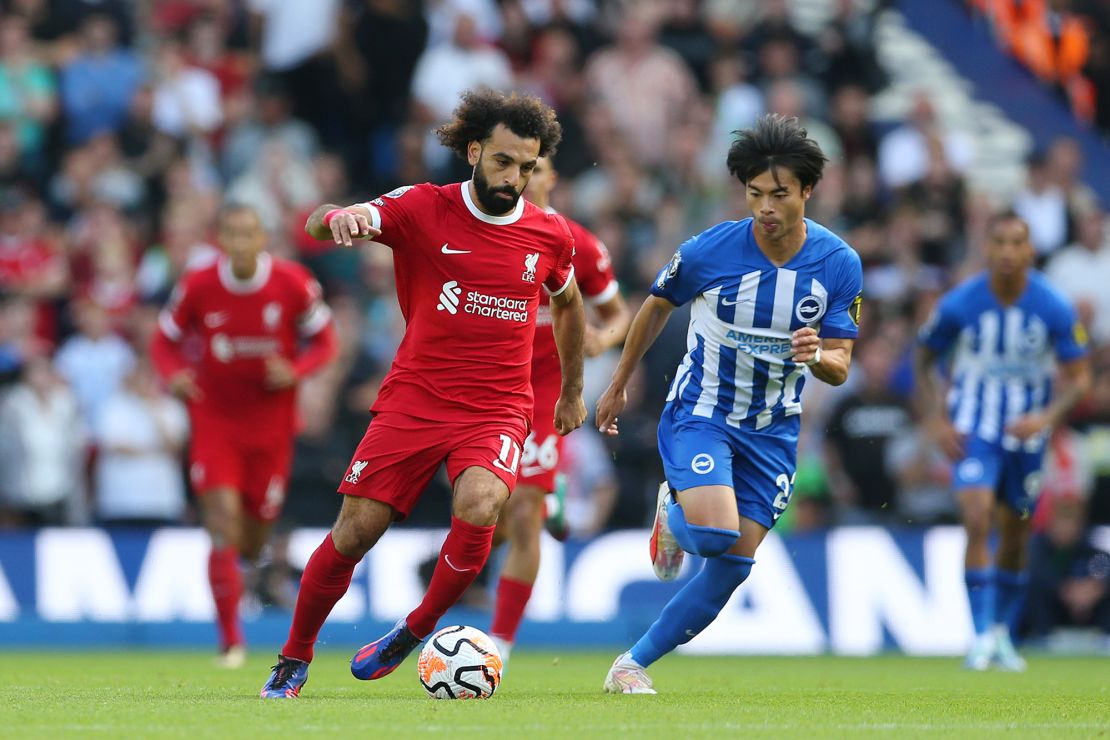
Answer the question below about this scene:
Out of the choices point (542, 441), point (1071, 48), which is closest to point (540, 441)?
point (542, 441)

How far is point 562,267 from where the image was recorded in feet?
28.8

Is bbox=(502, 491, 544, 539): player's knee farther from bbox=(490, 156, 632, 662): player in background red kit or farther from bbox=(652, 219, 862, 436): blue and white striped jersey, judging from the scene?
bbox=(652, 219, 862, 436): blue and white striped jersey

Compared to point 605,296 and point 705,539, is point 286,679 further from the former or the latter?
point 605,296

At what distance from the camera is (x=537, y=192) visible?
10711mm

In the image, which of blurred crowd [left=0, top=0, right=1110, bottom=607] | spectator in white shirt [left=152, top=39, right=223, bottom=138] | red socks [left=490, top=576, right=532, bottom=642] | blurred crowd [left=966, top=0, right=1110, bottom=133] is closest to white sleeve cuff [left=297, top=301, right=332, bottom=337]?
red socks [left=490, top=576, right=532, bottom=642]

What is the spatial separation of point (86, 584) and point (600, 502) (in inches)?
167

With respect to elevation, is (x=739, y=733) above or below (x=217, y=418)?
above

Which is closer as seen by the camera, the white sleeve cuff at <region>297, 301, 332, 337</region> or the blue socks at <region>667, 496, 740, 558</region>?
the blue socks at <region>667, 496, 740, 558</region>

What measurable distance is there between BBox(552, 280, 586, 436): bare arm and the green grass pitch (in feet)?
4.38

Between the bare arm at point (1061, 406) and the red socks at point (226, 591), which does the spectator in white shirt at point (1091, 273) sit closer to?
the bare arm at point (1061, 406)

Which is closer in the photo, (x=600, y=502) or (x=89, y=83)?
(x=600, y=502)

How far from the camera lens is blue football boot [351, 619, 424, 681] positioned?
27.8ft

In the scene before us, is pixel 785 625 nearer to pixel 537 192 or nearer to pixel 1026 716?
pixel 537 192

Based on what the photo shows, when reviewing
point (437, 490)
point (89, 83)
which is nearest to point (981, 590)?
point (437, 490)
